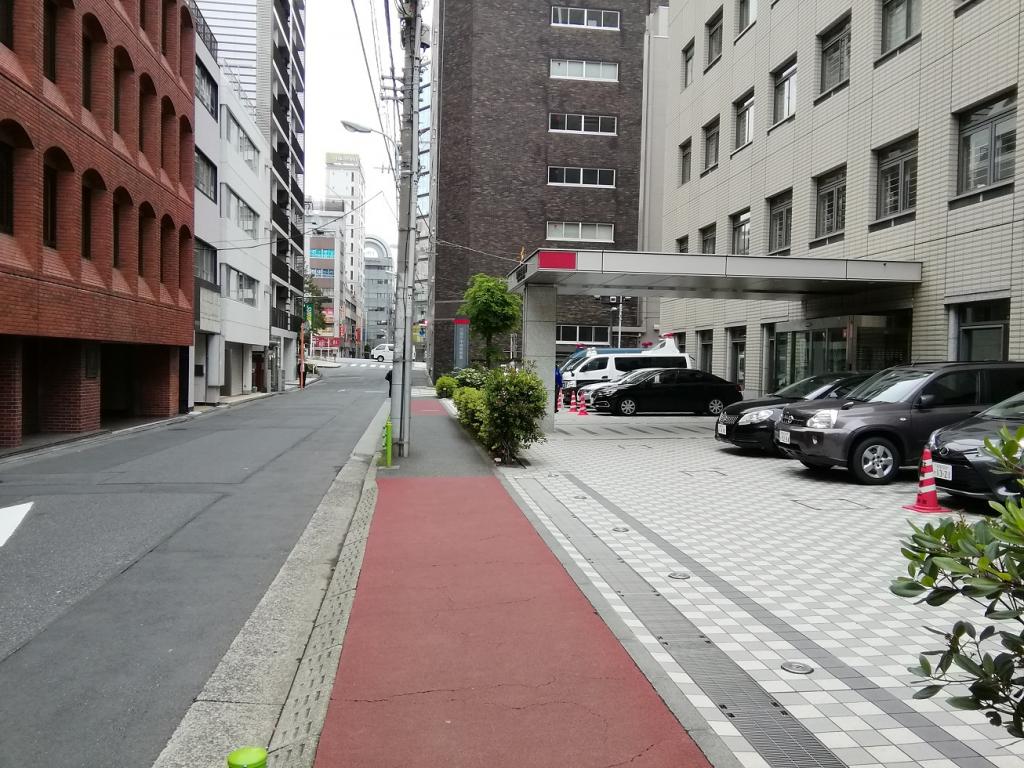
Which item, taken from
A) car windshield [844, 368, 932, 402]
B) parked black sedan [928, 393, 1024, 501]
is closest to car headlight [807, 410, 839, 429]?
car windshield [844, 368, 932, 402]

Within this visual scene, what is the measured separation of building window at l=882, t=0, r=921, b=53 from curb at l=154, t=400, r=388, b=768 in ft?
54.0

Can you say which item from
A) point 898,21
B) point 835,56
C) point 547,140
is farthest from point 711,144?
point 547,140

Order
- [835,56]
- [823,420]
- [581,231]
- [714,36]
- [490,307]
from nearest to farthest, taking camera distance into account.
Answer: [823,420], [835,56], [714,36], [490,307], [581,231]

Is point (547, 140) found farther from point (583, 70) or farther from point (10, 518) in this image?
point (10, 518)

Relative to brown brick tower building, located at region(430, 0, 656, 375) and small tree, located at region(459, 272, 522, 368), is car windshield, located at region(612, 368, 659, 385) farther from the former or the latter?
brown brick tower building, located at region(430, 0, 656, 375)

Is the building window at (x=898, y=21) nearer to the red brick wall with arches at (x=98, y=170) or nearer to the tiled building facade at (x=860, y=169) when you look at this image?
the tiled building facade at (x=860, y=169)

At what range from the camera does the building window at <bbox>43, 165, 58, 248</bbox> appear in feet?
51.9

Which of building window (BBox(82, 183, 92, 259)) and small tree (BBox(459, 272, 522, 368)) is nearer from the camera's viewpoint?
building window (BBox(82, 183, 92, 259))

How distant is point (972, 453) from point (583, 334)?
122ft

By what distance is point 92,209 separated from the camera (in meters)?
17.9

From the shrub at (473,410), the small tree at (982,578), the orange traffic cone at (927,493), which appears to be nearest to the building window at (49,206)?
the shrub at (473,410)

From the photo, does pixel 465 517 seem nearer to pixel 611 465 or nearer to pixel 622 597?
pixel 622 597

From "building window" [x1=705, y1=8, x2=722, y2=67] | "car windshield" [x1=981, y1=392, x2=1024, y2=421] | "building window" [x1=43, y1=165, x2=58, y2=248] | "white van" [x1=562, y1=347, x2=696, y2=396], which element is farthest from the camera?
"white van" [x1=562, y1=347, x2=696, y2=396]

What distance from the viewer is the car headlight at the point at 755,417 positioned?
552 inches
